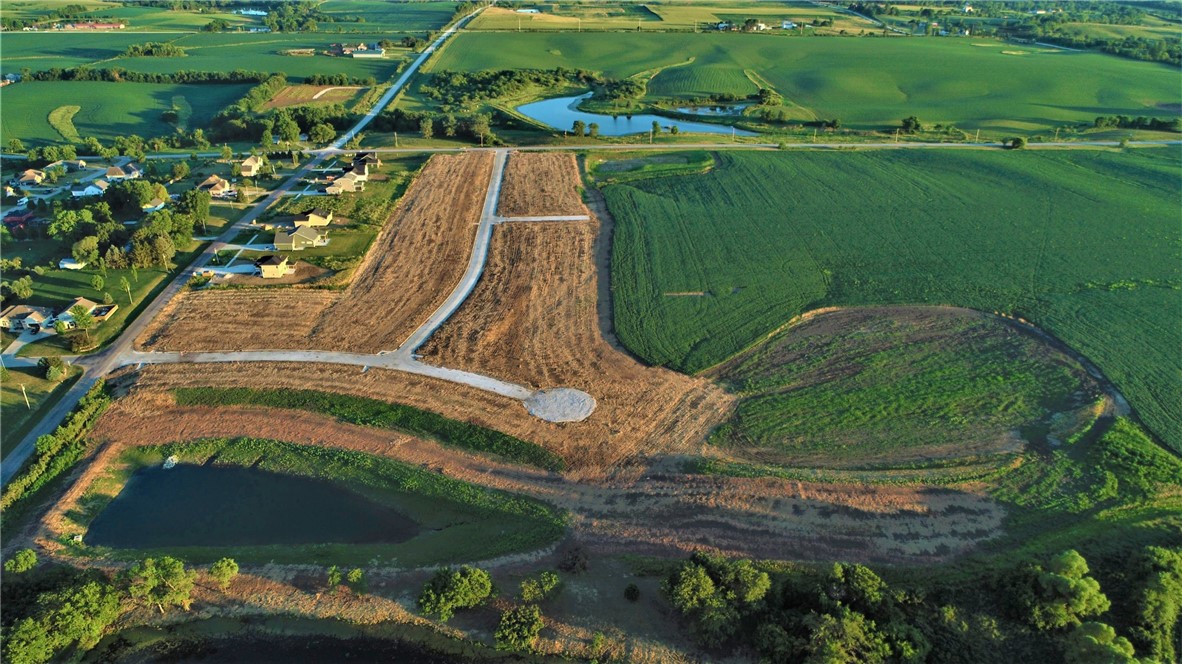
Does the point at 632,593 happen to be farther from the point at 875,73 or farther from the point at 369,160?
the point at 875,73

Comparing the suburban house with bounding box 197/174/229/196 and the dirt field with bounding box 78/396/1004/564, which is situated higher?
the suburban house with bounding box 197/174/229/196

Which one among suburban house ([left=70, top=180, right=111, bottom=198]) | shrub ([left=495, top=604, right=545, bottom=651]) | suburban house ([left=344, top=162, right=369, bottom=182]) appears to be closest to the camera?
shrub ([left=495, top=604, right=545, bottom=651])

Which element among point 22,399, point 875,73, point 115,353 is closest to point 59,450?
point 22,399

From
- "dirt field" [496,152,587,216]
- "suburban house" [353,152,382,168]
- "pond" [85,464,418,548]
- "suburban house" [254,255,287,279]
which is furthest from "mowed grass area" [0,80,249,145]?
"pond" [85,464,418,548]

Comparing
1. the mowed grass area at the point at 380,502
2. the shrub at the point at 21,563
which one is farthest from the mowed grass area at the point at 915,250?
the shrub at the point at 21,563

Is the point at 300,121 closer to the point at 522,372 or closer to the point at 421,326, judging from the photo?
the point at 421,326

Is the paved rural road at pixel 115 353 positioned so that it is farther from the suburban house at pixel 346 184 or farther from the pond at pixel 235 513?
the pond at pixel 235 513

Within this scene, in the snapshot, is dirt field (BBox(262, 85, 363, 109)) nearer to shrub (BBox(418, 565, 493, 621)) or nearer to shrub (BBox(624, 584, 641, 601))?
shrub (BBox(418, 565, 493, 621))

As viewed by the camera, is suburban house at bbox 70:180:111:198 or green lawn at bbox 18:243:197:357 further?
suburban house at bbox 70:180:111:198
